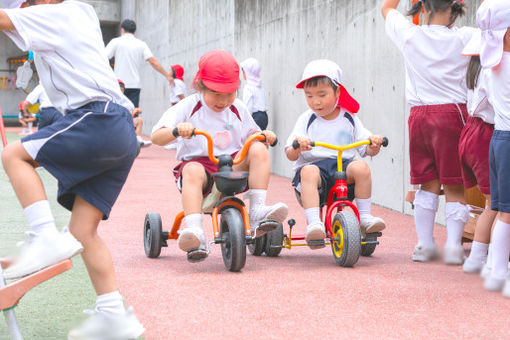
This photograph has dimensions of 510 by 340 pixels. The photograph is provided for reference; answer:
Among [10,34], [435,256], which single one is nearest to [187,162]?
[435,256]

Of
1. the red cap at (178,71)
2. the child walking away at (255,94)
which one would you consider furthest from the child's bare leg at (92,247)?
the red cap at (178,71)

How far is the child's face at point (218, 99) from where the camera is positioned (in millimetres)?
4391

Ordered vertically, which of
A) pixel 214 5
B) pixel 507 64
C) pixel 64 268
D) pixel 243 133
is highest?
pixel 214 5

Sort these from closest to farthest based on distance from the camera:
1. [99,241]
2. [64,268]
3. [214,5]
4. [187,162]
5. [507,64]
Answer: [64,268] < [99,241] < [507,64] < [187,162] < [214,5]

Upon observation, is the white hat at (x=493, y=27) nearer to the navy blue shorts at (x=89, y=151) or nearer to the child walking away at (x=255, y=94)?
the navy blue shorts at (x=89, y=151)

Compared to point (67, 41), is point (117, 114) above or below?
below

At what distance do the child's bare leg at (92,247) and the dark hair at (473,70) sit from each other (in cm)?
234

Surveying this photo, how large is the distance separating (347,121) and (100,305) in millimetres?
2433

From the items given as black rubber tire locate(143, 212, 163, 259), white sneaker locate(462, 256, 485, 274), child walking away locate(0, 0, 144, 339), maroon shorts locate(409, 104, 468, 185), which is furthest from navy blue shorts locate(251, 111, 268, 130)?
child walking away locate(0, 0, 144, 339)

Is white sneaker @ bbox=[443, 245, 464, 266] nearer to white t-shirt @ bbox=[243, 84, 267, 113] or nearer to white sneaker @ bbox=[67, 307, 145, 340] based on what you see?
white sneaker @ bbox=[67, 307, 145, 340]

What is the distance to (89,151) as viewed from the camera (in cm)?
273

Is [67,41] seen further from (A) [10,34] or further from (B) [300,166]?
(B) [300,166]

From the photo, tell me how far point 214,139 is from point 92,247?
1.80 meters

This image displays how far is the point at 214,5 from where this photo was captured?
13.7 meters
